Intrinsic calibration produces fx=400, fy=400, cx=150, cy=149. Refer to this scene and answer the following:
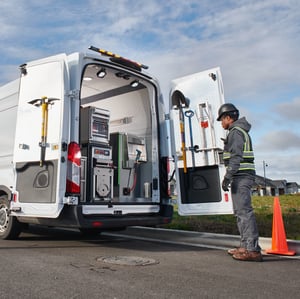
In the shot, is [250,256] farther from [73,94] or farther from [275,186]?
[275,186]

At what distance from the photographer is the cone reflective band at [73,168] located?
5324mm

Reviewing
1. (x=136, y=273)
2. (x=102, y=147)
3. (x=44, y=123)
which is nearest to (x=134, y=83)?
(x=102, y=147)

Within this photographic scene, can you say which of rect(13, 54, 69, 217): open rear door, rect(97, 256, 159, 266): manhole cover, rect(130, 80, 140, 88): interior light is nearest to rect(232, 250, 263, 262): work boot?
rect(97, 256, 159, 266): manhole cover

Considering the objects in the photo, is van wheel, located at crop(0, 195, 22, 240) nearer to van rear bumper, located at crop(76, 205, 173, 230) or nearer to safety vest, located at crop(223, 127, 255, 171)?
van rear bumper, located at crop(76, 205, 173, 230)

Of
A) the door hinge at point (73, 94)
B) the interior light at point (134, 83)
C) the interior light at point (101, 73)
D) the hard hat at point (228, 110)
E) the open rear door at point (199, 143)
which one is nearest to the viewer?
the door hinge at point (73, 94)

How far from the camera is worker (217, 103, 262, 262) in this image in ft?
16.9

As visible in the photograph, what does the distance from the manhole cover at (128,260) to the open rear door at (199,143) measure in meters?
1.61

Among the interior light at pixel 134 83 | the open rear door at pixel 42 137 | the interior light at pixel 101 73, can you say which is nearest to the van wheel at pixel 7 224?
the open rear door at pixel 42 137

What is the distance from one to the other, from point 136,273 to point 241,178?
2.07 m

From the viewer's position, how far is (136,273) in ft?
13.7

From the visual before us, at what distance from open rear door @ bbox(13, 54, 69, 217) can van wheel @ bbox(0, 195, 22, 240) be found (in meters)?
0.56

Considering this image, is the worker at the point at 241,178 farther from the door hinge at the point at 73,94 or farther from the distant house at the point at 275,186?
the distant house at the point at 275,186

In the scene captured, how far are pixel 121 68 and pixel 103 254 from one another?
9.41 ft

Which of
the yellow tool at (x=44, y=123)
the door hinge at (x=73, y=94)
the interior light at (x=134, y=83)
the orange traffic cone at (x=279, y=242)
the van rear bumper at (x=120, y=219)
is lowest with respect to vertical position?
the orange traffic cone at (x=279, y=242)
